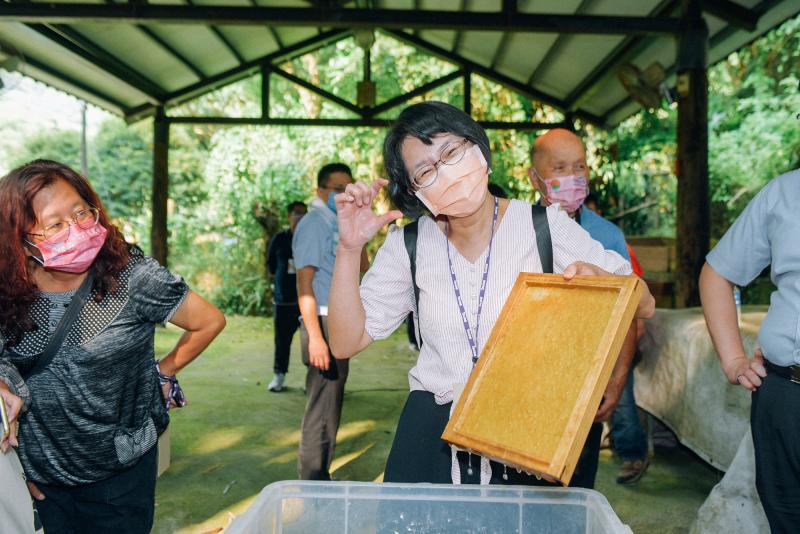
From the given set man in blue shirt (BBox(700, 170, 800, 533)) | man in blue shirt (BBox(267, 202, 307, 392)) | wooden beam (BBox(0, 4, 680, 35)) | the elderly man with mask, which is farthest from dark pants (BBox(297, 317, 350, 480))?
wooden beam (BBox(0, 4, 680, 35))

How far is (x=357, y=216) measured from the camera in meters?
1.63

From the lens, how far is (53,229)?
1856 millimetres

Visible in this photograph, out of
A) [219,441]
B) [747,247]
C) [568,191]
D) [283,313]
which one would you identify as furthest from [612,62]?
[747,247]

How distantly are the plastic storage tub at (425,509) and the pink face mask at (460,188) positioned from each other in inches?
26.7

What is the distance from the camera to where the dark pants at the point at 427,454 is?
1657 millimetres

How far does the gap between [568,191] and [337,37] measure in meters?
9.53

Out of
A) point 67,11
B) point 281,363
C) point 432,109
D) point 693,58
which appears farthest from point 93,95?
point 432,109

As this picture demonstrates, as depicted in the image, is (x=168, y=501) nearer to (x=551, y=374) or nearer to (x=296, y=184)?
(x=551, y=374)

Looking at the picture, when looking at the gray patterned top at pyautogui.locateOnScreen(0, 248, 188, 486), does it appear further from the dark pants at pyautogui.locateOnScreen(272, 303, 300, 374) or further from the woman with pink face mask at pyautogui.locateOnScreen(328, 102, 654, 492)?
the dark pants at pyautogui.locateOnScreen(272, 303, 300, 374)

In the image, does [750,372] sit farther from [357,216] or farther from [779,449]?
[357,216]

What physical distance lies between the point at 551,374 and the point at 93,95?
924 cm

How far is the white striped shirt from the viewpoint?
163 centimetres

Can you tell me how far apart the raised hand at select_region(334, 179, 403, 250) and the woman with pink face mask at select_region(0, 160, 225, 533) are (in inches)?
27.3

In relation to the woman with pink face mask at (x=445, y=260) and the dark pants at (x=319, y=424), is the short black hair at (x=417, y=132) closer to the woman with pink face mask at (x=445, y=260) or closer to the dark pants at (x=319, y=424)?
the woman with pink face mask at (x=445, y=260)
